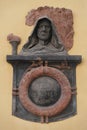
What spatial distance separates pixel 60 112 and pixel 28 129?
1.62 feet

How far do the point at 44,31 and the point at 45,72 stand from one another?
1.92ft

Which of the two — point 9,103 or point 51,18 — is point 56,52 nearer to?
point 51,18

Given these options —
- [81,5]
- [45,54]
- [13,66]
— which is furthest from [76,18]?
[13,66]

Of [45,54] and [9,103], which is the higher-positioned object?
[45,54]

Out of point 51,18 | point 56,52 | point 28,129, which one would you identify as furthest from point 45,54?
point 28,129

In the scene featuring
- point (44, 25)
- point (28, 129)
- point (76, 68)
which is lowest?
point (28, 129)

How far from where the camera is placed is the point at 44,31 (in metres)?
6.22

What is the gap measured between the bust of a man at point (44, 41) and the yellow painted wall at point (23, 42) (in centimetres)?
11

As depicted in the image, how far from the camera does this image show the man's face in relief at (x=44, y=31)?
623 cm

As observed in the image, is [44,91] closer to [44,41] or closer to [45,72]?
[45,72]

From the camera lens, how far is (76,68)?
6172 millimetres

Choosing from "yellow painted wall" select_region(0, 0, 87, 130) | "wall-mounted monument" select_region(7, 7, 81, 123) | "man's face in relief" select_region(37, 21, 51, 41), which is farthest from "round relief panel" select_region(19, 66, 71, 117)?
"man's face in relief" select_region(37, 21, 51, 41)

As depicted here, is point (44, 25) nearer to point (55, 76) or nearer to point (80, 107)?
point (55, 76)

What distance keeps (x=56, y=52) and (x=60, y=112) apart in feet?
2.74
